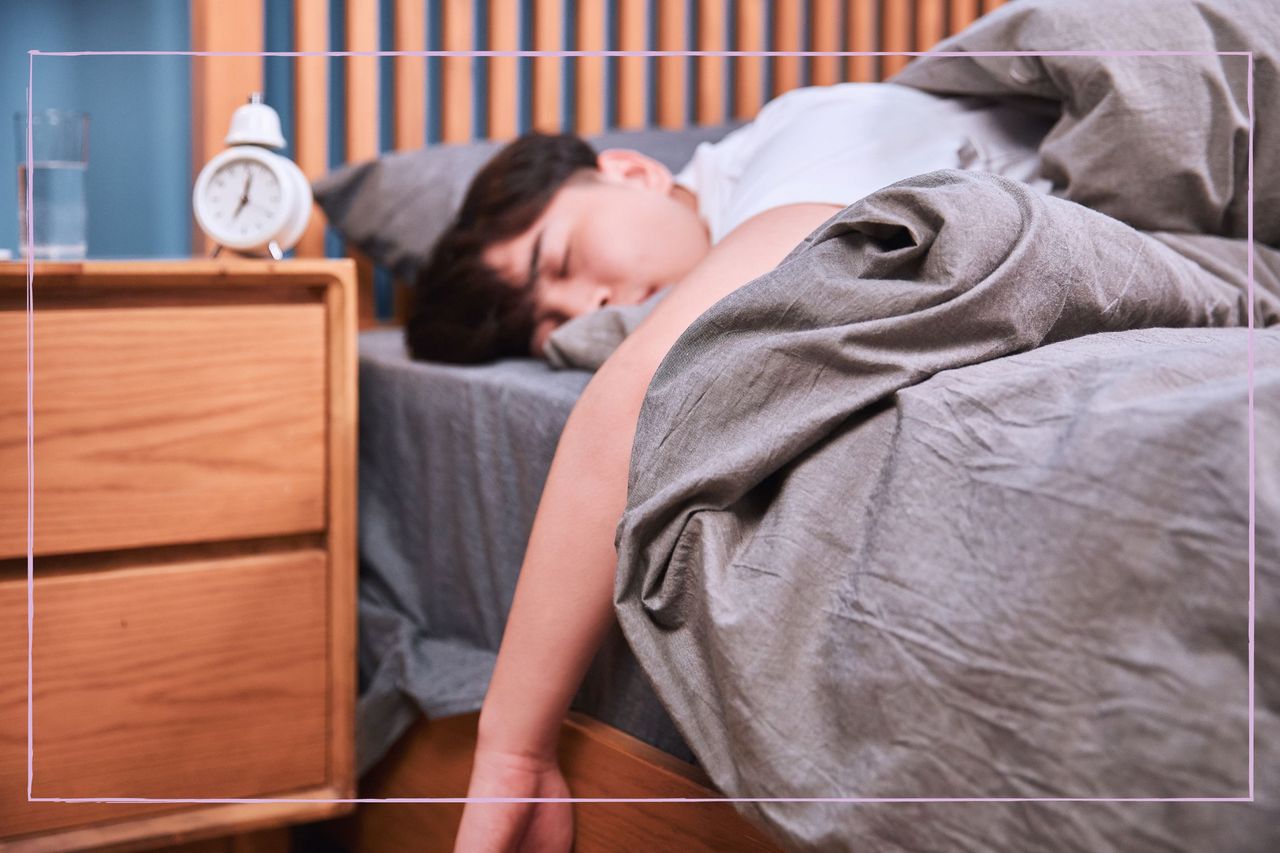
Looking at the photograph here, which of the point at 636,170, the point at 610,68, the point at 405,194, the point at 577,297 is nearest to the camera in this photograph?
the point at 577,297

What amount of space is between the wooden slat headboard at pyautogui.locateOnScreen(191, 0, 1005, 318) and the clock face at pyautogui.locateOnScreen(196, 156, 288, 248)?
375 millimetres

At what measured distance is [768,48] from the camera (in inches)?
63.5

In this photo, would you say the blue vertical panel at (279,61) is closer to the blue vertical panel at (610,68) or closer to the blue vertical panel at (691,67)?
the blue vertical panel at (610,68)

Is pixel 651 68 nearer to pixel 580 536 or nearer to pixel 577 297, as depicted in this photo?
pixel 577 297

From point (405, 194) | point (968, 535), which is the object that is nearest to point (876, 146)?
point (968, 535)

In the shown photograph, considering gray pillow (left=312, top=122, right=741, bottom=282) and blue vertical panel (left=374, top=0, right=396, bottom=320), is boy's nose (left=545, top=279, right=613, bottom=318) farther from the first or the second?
blue vertical panel (left=374, top=0, right=396, bottom=320)

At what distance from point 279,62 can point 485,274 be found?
57 centimetres

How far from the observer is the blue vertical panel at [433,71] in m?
1.43

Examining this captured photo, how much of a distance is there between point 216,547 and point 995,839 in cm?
61

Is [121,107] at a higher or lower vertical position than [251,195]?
higher

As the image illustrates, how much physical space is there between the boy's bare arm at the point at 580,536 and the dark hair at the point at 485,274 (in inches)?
12.5

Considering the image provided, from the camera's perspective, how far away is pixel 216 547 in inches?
32.8

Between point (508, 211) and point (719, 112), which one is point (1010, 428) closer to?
point (508, 211)

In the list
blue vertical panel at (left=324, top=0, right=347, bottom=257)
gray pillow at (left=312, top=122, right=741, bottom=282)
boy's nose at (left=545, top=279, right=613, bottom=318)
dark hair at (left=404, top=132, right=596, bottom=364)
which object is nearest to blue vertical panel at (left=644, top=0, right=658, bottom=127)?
gray pillow at (left=312, top=122, right=741, bottom=282)
